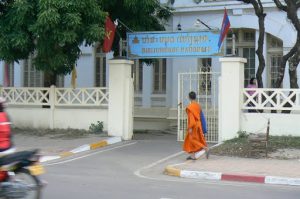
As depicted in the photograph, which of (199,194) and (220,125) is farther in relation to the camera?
(220,125)

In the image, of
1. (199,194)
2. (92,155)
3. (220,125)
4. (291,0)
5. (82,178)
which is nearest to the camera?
(199,194)

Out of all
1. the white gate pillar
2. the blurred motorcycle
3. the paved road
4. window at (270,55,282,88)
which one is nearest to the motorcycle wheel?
the blurred motorcycle

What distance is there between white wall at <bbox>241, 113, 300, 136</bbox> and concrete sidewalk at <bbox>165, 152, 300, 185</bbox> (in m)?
2.55

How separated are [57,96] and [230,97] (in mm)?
6209

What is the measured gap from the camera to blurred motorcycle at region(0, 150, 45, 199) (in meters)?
7.28

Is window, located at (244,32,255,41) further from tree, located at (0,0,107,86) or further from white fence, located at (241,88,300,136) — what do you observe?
tree, located at (0,0,107,86)

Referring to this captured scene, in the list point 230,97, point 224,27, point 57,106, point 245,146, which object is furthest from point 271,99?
point 57,106

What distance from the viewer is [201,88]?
59.9ft

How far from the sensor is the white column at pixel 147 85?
81.5ft

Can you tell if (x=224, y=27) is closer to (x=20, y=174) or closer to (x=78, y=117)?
(x=78, y=117)

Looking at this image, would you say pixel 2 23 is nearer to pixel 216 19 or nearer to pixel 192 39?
pixel 192 39

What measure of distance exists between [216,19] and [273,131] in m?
8.93

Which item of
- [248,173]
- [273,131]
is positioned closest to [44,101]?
[273,131]

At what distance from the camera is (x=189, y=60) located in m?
24.0
